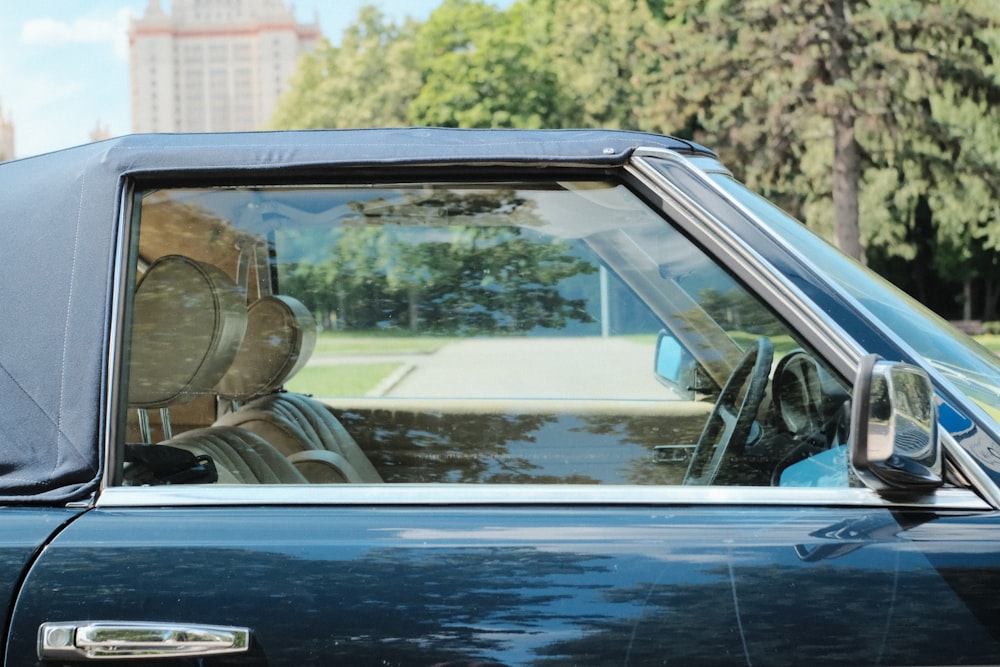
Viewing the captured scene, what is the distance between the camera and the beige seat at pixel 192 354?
1876 millimetres

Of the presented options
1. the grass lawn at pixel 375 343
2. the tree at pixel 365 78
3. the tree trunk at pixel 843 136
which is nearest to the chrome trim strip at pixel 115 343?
the grass lawn at pixel 375 343

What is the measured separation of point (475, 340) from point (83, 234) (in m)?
0.82

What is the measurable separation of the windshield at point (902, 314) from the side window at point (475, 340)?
129 mm

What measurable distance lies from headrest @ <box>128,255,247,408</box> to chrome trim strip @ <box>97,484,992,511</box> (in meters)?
0.26

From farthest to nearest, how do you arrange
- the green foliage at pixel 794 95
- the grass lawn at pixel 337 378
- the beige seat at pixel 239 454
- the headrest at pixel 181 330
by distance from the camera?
the green foliage at pixel 794 95
the grass lawn at pixel 337 378
the beige seat at pixel 239 454
the headrest at pixel 181 330

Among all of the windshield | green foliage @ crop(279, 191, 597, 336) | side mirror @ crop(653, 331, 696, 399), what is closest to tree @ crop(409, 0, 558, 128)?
side mirror @ crop(653, 331, 696, 399)

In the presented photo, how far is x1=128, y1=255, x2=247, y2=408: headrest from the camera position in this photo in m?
1.86

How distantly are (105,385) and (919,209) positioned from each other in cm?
3423

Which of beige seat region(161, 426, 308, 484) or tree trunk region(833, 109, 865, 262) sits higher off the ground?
beige seat region(161, 426, 308, 484)

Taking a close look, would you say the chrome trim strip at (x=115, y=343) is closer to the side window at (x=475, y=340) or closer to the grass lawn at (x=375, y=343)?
the side window at (x=475, y=340)

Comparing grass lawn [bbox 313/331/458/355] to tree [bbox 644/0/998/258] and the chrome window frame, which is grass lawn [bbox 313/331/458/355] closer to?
the chrome window frame

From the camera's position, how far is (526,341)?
7.10ft

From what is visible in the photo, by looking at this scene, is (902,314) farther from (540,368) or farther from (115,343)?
(115,343)

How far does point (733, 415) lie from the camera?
2.10m
